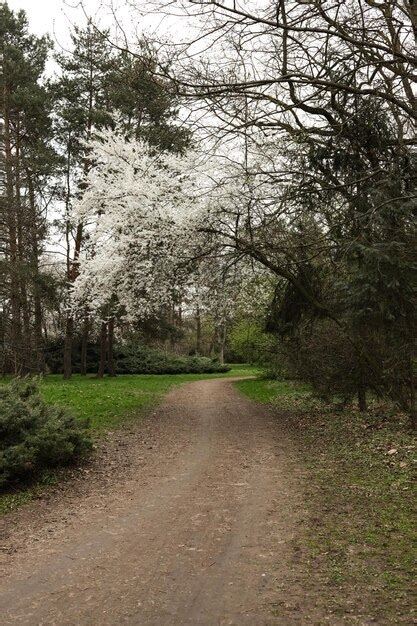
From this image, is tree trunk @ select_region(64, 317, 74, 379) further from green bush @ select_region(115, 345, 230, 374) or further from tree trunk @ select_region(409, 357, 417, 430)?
tree trunk @ select_region(409, 357, 417, 430)

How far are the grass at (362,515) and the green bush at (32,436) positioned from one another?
3401mm

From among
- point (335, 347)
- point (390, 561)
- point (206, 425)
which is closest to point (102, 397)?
point (206, 425)

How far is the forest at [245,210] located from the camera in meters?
7.12

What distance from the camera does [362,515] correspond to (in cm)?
580

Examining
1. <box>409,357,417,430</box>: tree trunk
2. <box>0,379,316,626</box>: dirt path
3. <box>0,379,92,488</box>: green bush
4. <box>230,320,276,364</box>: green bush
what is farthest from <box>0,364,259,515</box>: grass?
<box>409,357,417,430</box>: tree trunk

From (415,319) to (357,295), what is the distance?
105 cm

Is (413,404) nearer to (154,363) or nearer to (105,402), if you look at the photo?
(105,402)

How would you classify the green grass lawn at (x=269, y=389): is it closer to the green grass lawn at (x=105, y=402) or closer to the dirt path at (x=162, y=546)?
the green grass lawn at (x=105, y=402)

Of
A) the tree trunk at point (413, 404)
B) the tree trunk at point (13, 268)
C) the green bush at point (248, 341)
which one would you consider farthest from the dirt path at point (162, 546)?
the green bush at point (248, 341)

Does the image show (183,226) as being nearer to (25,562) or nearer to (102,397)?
(102,397)

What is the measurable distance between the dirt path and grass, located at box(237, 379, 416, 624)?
278 mm

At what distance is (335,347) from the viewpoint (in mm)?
12836

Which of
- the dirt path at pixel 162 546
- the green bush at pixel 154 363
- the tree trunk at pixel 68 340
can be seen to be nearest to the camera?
the dirt path at pixel 162 546

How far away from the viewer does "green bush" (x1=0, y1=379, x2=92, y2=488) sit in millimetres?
6879
